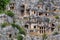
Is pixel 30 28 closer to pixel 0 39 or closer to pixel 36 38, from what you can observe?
pixel 36 38

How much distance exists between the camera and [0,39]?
47.3 metres

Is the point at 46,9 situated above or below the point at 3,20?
below

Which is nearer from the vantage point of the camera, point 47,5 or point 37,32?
point 37,32

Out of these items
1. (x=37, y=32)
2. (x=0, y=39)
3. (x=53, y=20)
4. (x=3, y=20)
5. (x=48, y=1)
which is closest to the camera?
(x=0, y=39)

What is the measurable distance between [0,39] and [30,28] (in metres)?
23.6

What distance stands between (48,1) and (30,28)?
27.3 meters

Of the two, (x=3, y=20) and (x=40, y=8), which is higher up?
(x=3, y=20)

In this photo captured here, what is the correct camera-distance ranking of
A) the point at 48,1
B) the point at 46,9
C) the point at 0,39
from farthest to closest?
the point at 48,1, the point at 46,9, the point at 0,39

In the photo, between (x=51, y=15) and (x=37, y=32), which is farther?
(x=51, y=15)

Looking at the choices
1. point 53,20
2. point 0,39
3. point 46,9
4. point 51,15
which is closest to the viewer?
point 0,39

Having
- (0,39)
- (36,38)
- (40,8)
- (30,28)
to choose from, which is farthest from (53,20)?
(0,39)

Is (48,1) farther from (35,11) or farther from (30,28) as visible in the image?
(30,28)

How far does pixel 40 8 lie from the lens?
85.8 meters

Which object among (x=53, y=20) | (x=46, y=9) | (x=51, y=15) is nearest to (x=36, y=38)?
(x=53, y=20)
